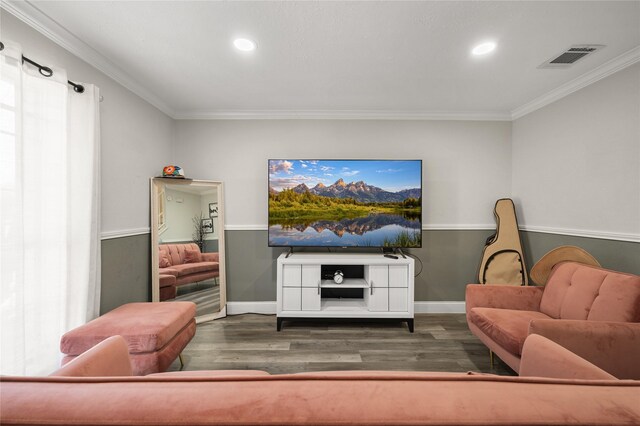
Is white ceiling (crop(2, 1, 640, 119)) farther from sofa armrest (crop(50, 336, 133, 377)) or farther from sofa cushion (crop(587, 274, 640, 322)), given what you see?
sofa armrest (crop(50, 336, 133, 377))

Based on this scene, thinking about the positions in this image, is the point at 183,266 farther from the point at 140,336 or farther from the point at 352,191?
the point at 352,191

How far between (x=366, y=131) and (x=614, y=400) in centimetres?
304

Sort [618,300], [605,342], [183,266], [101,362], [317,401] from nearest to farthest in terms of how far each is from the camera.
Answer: [317,401], [101,362], [605,342], [618,300], [183,266]

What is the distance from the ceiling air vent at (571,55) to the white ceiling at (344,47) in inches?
2.4

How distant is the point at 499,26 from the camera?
1719 mm

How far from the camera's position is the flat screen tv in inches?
117

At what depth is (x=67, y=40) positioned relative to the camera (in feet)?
6.00

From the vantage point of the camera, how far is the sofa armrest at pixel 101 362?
0.88 m

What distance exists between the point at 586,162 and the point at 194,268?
4.11 metres

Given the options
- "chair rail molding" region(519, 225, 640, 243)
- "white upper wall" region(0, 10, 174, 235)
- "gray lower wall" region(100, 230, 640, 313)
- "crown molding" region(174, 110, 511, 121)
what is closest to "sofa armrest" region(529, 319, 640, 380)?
"chair rail molding" region(519, 225, 640, 243)

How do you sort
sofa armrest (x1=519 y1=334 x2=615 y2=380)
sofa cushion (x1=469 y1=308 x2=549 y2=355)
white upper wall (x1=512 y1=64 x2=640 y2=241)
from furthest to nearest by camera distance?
white upper wall (x1=512 y1=64 x2=640 y2=241), sofa cushion (x1=469 y1=308 x2=549 y2=355), sofa armrest (x1=519 y1=334 x2=615 y2=380)

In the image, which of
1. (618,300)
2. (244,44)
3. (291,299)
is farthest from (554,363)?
(244,44)

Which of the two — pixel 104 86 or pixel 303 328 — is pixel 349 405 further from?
pixel 104 86

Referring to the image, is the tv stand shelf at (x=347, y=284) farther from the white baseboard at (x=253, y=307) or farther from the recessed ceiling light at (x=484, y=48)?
the recessed ceiling light at (x=484, y=48)
